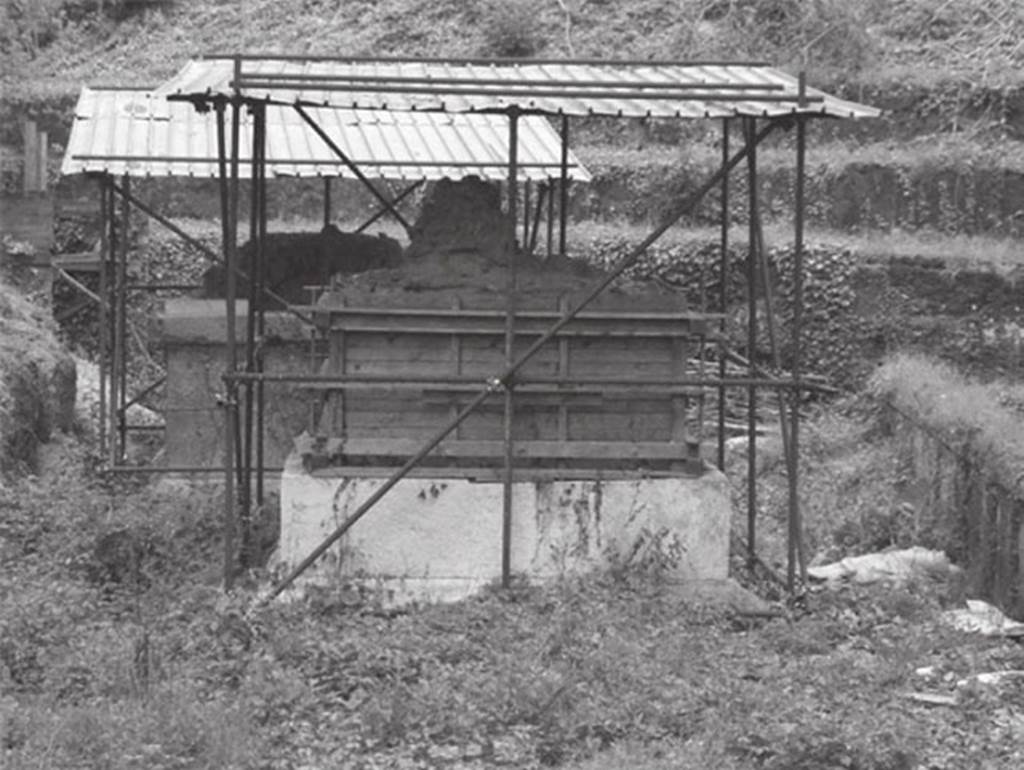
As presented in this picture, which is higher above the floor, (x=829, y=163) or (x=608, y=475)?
(x=829, y=163)

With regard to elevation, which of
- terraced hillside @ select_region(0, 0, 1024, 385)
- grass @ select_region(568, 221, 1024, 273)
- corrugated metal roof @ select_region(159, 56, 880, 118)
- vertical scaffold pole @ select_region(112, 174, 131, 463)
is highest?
terraced hillside @ select_region(0, 0, 1024, 385)

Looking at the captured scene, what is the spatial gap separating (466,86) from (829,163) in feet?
46.0

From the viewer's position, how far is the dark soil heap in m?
11.6

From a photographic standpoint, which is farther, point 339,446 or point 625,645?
point 339,446

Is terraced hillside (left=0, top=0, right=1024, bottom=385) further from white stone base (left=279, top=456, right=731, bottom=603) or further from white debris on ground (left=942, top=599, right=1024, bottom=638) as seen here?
Result: white stone base (left=279, top=456, right=731, bottom=603)

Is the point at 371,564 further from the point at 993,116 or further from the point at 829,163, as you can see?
the point at 993,116

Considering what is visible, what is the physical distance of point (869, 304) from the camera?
854 inches

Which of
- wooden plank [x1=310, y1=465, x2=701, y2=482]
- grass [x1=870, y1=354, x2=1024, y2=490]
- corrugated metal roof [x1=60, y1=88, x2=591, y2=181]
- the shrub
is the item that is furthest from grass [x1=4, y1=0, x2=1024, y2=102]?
wooden plank [x1=310, y1=465, x2=701, y2=482]

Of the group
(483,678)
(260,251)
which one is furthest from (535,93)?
(483,678)

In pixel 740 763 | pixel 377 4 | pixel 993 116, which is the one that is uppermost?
pixel 377 4

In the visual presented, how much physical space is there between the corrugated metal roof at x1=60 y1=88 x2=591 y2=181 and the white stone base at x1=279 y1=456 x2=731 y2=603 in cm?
464

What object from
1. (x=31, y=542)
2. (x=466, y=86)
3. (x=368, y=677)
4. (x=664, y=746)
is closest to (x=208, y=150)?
(x=31, y=542)

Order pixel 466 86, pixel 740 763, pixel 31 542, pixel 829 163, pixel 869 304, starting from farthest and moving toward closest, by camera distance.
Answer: pixel 829 163 < pixel 869 304 < pixel 31 542 < pixel 466 86 < pixel 740 763

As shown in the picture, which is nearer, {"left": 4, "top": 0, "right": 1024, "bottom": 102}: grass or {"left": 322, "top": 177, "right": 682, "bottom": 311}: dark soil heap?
{"left": 322, "top": 177, "right": 682, "bottom": 311}: dark soil heap
